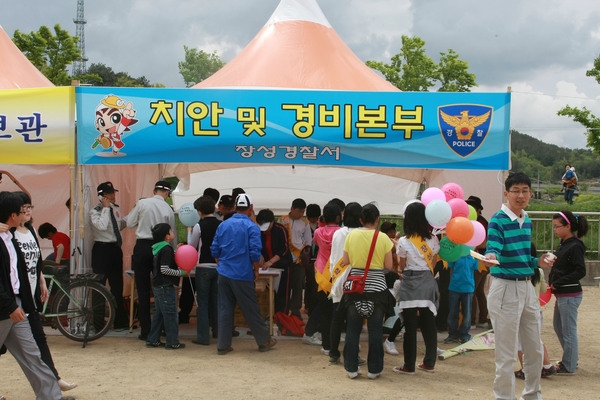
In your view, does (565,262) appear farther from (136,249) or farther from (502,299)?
(136,249)

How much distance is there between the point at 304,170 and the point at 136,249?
162 inches

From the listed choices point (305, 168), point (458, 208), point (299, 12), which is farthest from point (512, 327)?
point (305, 168)

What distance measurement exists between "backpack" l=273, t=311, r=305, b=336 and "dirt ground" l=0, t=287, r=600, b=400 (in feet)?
0.61

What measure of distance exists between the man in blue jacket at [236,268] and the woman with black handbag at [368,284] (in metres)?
1.24

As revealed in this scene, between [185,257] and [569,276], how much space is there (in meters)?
3.56

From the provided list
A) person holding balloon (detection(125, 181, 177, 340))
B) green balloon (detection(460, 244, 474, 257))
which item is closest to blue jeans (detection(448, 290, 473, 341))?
green balloon (detection(460, 244, 474, 257))

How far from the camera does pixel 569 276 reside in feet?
19.0

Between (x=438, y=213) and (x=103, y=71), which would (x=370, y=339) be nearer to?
(x=438, y=213)

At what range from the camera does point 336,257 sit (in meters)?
5.95

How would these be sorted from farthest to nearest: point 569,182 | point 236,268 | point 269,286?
point 569,182 → point 269,286 → point 236,268

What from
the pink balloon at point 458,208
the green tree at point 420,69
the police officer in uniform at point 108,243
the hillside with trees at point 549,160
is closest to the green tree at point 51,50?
the green tree at point 420,69

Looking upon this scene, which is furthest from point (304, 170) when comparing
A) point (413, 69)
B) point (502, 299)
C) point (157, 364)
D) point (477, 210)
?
point (413, 69)

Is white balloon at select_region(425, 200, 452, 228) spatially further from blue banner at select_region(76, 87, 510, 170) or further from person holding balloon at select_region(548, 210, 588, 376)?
blue banner at select_region(76, 87, 510, 170)

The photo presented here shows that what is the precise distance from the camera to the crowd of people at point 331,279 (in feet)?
15.1
